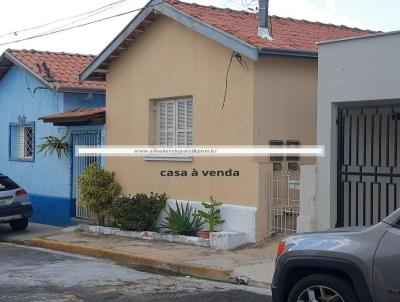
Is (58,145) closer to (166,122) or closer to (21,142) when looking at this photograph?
(21,142)

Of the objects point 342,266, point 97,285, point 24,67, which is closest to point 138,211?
point 97,285

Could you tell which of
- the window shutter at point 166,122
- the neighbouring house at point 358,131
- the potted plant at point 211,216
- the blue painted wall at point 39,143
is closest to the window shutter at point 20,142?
the blue painted wall at point 39,143

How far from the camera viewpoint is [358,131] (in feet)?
35.4

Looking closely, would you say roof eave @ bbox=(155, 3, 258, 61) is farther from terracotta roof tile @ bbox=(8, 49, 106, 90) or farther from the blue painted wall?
terracotta roof tile @ bbox=(8, 49, 106, 90)

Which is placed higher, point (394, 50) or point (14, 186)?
point (394, 50)

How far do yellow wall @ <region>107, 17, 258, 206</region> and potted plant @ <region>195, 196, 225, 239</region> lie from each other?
0.22 meters

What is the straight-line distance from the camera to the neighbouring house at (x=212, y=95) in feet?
38.5

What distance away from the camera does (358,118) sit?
10.9 metres

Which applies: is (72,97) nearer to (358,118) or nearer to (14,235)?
(14,235)

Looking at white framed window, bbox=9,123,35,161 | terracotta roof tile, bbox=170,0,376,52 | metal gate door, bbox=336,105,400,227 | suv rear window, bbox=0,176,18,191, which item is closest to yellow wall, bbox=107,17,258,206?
terracotta roof tile, bbox=170,0,376,52

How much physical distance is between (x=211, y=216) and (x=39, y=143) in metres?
7.11

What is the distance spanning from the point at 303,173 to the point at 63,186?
7.79 m

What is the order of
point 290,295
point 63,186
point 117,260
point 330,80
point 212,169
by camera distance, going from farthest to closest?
point 63,186
point 212,169
point 117,260
point 330,80
point 290,295

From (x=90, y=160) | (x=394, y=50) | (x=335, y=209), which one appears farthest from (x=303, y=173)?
(x=90, y=160)
